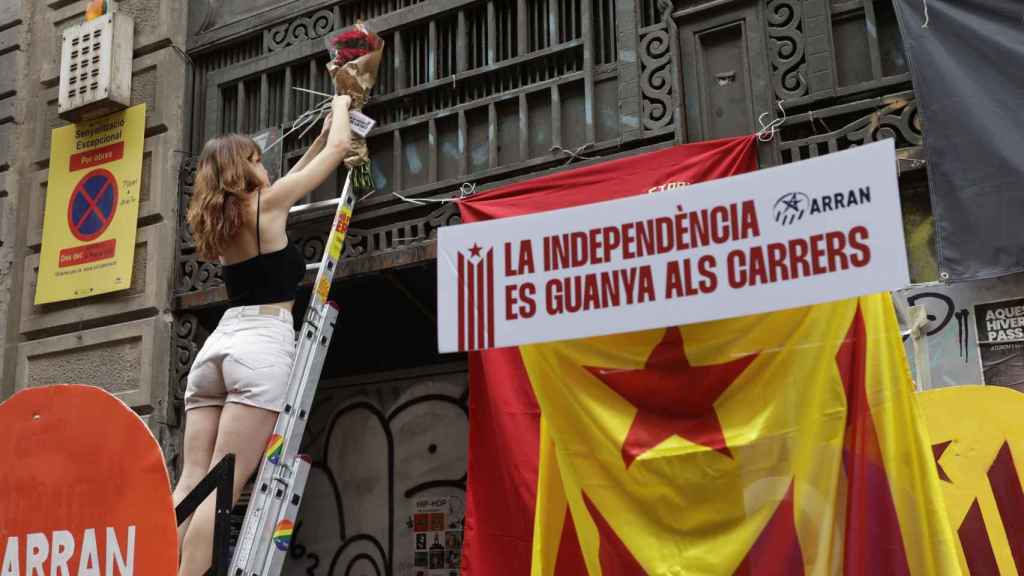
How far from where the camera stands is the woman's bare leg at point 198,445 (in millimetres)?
4348

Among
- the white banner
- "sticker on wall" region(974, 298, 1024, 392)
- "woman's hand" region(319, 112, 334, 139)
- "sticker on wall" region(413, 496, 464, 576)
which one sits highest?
"woman's hand" region(319, 112, 334, 139)

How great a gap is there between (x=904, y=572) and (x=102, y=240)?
534 centimetres

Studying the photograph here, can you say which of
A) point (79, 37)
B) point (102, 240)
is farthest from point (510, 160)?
point (79, 37)

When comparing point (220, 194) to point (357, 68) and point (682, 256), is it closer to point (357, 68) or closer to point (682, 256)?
point (357, 68)

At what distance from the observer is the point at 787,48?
4992mm

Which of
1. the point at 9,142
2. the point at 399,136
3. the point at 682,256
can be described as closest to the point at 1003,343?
the point at 682,256

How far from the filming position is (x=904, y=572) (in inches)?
130

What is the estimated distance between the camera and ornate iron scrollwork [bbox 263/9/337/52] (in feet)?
21.1

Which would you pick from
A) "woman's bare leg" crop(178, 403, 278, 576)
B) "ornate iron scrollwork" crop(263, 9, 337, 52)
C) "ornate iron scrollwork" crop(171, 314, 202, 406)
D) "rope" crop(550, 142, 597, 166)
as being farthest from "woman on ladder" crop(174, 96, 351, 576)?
"ornate iron scrollwork" crop(263, 9, 337, 52)

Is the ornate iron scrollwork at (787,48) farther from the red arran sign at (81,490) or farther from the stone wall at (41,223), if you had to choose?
the stone wall at (41,223)

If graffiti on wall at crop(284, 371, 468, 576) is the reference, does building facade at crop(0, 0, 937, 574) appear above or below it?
above

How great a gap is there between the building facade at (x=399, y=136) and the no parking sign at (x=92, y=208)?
0.10 m

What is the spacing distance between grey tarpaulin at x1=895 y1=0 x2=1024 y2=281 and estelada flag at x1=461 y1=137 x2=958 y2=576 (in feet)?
2.94

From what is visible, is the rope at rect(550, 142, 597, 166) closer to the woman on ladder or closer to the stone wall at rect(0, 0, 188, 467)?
the woman on ladder
